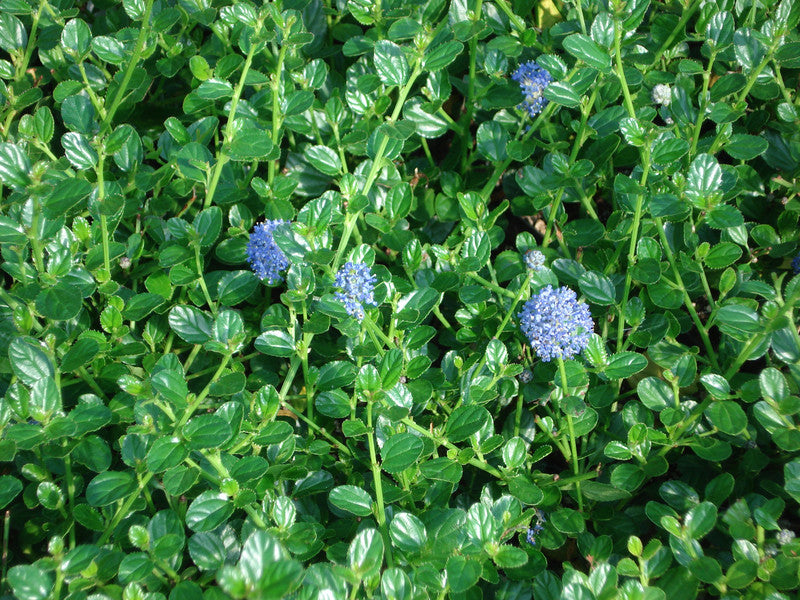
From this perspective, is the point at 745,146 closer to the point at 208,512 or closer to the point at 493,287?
the point at 493,287

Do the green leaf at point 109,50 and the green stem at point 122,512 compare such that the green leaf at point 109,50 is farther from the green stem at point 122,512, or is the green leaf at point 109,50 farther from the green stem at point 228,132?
the green stem at point 122,512

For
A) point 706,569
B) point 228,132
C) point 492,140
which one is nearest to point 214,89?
point 228,132

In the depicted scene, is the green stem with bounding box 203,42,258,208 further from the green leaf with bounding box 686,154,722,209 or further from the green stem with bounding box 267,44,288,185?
the green leaf with bounding box 686,154,722,209

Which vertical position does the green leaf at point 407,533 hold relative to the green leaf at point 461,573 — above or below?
Answer: below

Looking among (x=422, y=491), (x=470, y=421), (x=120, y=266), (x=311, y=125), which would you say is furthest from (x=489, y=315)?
(x=120, y=266)

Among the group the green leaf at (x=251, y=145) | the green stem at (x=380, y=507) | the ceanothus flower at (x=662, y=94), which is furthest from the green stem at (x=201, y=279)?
the ceanothus flower at (x=662, y=94)

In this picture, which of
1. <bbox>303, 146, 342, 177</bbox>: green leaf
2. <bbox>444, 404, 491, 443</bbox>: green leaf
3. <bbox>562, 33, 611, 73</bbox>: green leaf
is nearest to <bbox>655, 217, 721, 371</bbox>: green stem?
<bbox>562, 33, 611, 73</bbox>: green leaf

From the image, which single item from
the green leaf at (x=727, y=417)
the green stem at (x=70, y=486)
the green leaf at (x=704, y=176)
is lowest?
the green stem at (x=70, y=486)

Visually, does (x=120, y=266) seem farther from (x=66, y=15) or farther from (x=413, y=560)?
(x=413, y=560)
